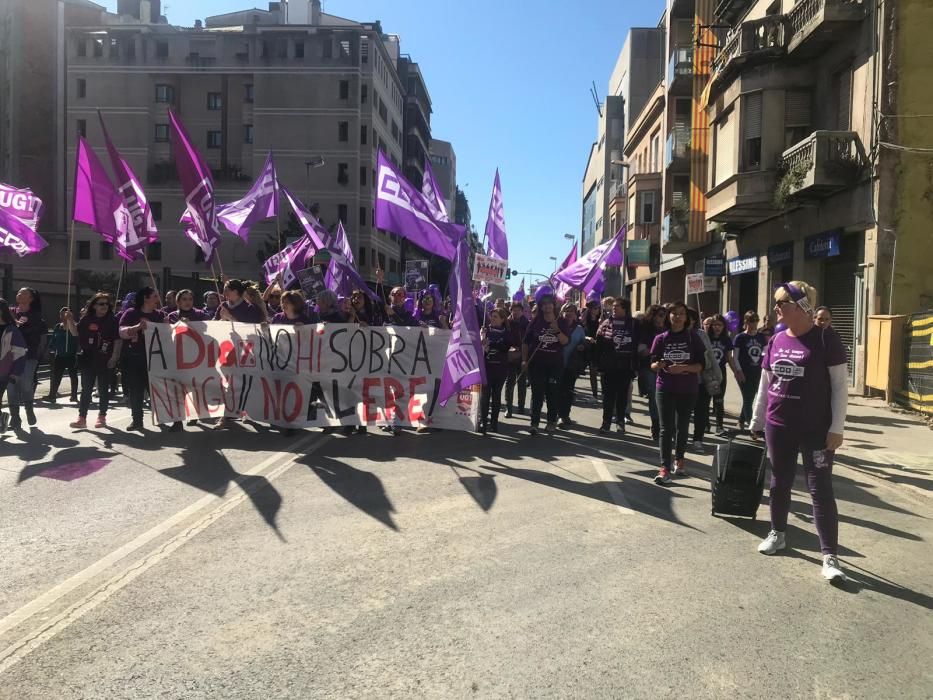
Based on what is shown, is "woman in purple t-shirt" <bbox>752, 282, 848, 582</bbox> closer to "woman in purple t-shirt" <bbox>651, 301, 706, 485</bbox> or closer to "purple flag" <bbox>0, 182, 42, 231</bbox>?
"woman in purple t-shirt" <bbox>651, 301, 706, 485</bbox>

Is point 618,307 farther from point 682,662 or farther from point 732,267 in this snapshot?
point 732,267

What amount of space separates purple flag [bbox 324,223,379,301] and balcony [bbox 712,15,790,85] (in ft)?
40.8

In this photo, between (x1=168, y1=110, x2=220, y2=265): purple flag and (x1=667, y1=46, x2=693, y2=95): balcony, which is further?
(x1=667, y1=46, x2=693, y2=95): balcony

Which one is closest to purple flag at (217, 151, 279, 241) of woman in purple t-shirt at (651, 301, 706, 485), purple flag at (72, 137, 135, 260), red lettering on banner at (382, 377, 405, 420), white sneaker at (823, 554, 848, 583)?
purple flag at (72, 137, 135, 260)

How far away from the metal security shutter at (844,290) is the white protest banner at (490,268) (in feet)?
29.3

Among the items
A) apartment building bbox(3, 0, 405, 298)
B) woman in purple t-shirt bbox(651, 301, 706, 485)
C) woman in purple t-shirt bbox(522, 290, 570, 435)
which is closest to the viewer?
woman in purple t-shirt bbox(651, 301, 706, 485)

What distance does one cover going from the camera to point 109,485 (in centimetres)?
661

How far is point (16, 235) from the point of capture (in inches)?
444

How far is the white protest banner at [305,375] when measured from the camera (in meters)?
9.62

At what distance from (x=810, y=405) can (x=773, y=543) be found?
103 cm

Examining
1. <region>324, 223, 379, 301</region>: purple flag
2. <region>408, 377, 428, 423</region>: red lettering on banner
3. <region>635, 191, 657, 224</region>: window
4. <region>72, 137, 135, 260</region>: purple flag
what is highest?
<region>635, 191, 657, 224</region>: window

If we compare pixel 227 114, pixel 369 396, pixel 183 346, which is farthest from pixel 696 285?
pixel 227 114

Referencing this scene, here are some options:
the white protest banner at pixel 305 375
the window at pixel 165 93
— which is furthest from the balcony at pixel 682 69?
the window at pixel 165 93

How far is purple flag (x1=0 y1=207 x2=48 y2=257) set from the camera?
1127 cm
